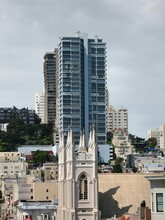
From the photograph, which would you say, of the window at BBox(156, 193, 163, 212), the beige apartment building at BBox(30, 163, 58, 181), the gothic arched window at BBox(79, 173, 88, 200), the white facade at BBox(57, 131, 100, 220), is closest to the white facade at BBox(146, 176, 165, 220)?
the window at BBox(156, 193, 163, 212)

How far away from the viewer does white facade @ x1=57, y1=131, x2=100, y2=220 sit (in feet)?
279

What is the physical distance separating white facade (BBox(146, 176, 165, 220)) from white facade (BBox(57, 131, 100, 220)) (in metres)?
52.9

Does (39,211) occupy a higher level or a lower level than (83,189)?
lower

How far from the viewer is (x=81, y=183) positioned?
86.2 meters

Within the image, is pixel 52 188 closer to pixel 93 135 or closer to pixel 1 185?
pixel 93 135

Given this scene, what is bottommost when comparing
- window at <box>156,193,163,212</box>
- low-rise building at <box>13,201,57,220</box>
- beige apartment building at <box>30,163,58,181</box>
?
low-rise building at <box>13,201,57,220</box>

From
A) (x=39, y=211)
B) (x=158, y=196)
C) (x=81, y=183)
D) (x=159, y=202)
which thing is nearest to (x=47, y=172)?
(x=39, y=211)

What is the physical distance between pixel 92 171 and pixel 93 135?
15.0 ft

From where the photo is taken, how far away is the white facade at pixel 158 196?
1230 inches

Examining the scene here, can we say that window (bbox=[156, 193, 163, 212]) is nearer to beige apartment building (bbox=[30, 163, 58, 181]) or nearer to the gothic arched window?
the gothic arched window

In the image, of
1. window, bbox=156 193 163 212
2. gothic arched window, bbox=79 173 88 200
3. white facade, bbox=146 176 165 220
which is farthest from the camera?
gothic arched window, bbox=79 173 88 200

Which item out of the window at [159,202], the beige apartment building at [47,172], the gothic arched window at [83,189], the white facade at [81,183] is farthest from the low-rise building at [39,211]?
the beige apartment building at [47,172]

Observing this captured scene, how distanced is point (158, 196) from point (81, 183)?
55.0m

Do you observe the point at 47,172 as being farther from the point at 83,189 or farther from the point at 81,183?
the point at 81,183
